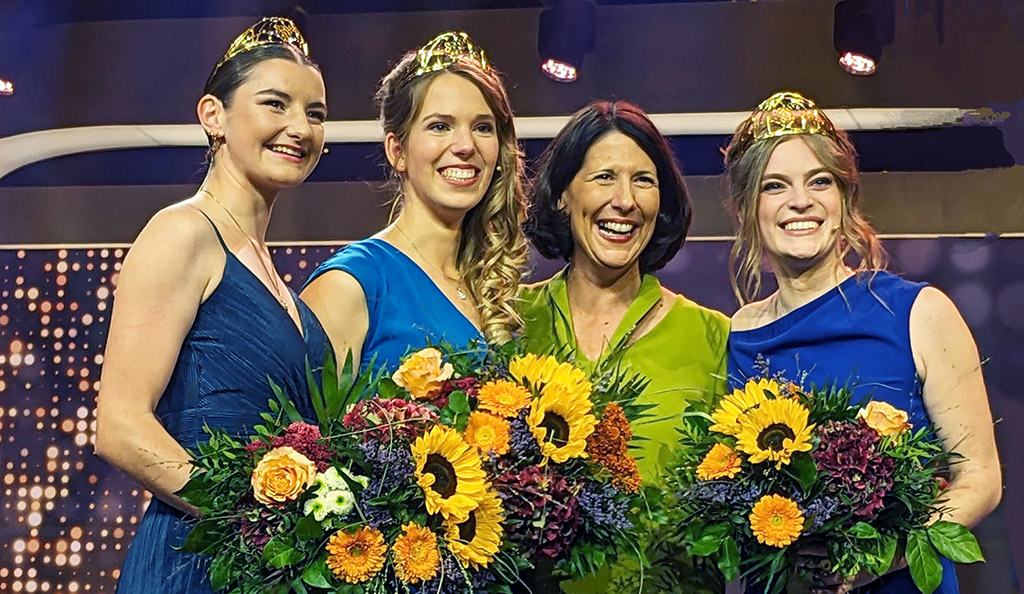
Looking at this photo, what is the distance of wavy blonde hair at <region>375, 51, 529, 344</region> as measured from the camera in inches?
95.0

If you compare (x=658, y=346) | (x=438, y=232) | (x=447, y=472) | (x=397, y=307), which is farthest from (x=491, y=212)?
(x=447, y=472)

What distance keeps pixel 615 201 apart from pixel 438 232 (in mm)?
390

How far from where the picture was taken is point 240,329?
2006 mm

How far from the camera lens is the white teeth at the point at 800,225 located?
243 centimetres

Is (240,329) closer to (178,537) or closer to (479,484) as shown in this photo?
(178,537)

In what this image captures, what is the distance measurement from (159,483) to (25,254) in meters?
2.19

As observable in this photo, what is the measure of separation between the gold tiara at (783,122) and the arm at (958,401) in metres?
0.44

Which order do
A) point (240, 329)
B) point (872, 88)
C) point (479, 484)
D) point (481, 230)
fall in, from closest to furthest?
point (479, 484), point (240, 329), point (481, 230), point (872, 88)

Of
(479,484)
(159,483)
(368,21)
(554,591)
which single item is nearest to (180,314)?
(159,483)

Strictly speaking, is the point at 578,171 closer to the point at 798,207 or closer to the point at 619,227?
the point at 619,227

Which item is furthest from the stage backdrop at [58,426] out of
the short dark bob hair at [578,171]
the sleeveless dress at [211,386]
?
the sleeveless dress at [211,386]

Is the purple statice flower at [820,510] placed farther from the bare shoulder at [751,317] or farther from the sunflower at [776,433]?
the bare shoulder at [751,317]

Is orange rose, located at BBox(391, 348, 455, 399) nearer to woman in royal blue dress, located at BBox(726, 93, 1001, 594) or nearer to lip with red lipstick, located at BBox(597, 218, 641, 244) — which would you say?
woman in royal blue dress, located at BBox(726, 93, 1001, 594)

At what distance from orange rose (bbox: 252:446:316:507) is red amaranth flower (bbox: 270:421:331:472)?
21 mm
